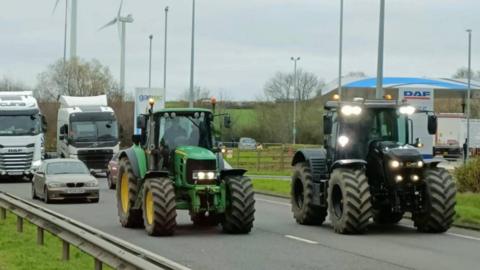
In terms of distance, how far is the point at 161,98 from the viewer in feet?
143

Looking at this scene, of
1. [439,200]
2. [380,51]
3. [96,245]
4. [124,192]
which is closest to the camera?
[96,245]

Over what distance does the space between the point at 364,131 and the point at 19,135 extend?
24667 millimetres

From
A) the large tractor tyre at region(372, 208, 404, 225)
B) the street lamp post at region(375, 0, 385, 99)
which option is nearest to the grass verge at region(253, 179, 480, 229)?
the large tractor tyre at region(372, 208, 404, 225)

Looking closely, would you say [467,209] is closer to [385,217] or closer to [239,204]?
[385,217]

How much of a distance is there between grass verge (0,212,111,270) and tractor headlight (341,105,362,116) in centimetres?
658

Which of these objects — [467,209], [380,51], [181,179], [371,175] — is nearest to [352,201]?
[371,175]

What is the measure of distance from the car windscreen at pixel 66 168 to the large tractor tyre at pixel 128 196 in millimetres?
8945

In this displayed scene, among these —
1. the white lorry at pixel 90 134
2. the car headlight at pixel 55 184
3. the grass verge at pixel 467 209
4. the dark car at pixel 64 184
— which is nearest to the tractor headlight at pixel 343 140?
Answer: the grass verge at pixel 467 209

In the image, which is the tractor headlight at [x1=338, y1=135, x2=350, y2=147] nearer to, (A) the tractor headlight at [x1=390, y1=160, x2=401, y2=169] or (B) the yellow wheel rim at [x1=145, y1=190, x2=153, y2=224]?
(A) the tractor headlight at [x1=390, y1=160, x2=401, y2=169]

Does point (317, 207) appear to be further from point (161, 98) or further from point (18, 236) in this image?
point (161, 98)

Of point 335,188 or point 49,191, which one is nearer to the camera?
point 335,188

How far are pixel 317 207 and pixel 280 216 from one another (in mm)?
2962

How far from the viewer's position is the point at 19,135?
1545 inches

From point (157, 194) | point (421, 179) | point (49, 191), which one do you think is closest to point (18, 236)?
point (157, 194)
